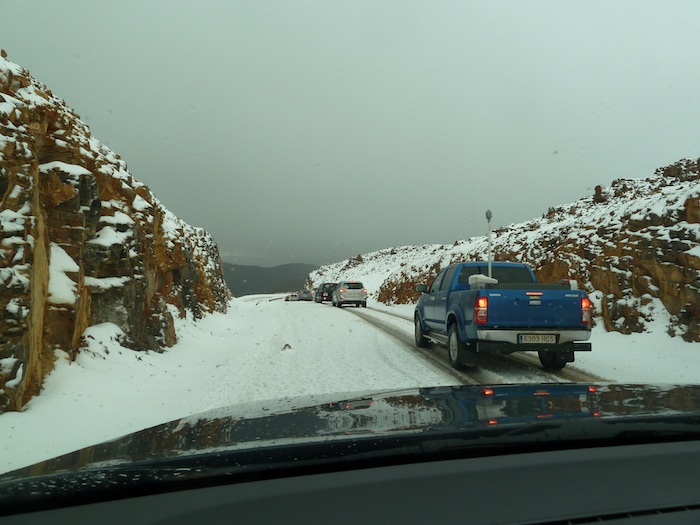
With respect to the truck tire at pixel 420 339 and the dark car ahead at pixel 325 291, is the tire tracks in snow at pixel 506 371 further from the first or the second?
the dark car ahead at pixel 325 291

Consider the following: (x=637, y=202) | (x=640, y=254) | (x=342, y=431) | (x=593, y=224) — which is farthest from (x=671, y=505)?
(x=593, y=224)

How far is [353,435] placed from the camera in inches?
86.5

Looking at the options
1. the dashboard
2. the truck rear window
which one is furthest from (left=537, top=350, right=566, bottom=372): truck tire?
the dashboard

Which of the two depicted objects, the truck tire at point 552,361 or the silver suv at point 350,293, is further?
the silver suv at point 350,293

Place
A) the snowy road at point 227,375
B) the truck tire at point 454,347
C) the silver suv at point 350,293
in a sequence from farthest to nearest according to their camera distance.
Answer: the silver suv at point 350,293
the truck tire at point 454,347
the snowy road at point 227,375

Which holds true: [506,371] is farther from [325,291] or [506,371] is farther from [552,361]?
[325,291]

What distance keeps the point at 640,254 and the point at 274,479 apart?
14062 mm

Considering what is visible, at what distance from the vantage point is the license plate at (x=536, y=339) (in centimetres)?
766

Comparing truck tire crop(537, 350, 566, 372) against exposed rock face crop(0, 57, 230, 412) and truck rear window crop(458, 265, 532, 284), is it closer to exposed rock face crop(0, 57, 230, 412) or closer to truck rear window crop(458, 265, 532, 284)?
truck rear window crop(458, 265, 532, 284)

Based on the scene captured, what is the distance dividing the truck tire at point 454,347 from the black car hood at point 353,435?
521 cm

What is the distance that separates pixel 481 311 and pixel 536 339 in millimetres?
1016

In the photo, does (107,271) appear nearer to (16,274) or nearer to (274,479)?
(16,274)

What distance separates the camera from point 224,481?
72.4 inches

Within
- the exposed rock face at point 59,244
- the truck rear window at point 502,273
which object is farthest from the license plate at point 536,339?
the exposed rock face at point 59,244
